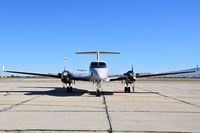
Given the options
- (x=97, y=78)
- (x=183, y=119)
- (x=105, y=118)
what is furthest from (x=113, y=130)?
(x=97, y=78)

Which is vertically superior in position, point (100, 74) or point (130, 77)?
point (100, 74)

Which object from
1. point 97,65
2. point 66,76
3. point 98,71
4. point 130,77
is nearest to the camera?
point 98,71

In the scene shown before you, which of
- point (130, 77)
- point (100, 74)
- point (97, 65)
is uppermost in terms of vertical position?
point (97, 65)

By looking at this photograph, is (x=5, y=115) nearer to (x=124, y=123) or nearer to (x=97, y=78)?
(x=124, y=123)

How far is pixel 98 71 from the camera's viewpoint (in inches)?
1080

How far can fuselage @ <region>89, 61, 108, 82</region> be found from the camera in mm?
27233

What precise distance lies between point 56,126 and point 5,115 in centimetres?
353

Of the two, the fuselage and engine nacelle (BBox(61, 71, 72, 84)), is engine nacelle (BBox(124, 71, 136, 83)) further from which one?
engine nacelle (BBox(61, 71, 72, 84))

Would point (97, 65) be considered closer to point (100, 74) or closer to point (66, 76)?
point (100, 74)

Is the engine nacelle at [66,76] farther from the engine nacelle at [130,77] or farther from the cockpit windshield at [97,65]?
the engine nacelle at [130,77]

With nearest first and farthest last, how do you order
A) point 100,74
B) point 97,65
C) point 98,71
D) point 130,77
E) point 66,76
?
point 100,74 → point 98,71 → point 97,65 → point 66,76 → point 130,77

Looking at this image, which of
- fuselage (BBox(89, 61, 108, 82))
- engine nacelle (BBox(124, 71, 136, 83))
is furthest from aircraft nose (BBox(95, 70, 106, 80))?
engine nacelle (BBox(124, 71, 136, 83))

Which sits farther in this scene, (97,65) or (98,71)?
(97,65)

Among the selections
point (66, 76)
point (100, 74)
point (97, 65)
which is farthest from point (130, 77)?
point (66, 76)
